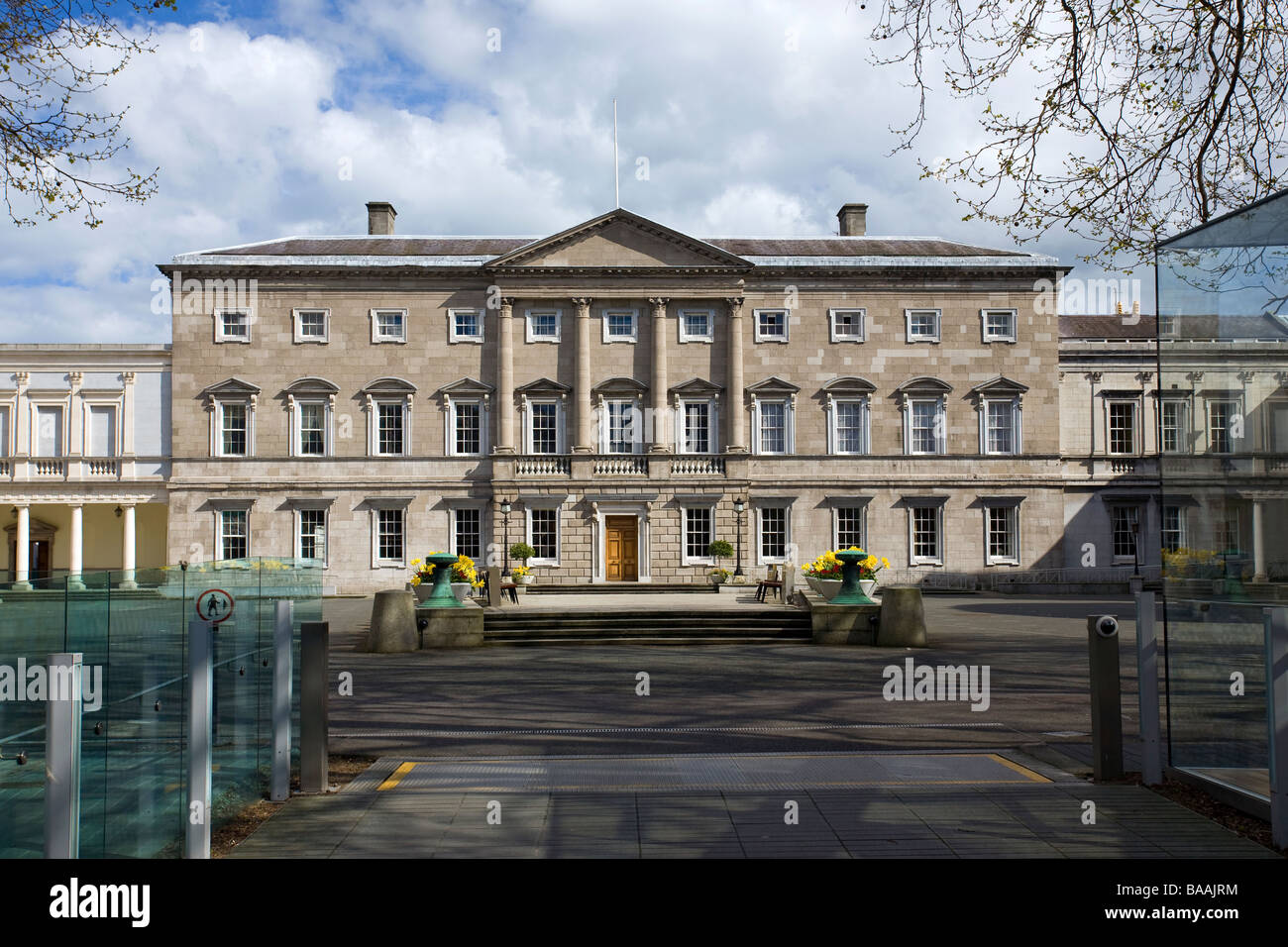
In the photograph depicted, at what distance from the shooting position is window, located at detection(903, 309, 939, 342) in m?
44.0

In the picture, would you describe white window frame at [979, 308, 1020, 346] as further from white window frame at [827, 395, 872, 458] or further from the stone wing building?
white window frame at [827, 395, 872, 458]

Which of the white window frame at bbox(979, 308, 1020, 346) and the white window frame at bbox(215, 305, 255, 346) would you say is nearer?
the white window frame at bbox(215, 305, 255, 346)

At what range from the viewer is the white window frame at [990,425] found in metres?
43.7

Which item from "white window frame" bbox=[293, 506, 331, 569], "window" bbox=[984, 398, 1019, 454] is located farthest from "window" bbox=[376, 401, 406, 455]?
"window" bbox=[984, 398, 1019, 454]

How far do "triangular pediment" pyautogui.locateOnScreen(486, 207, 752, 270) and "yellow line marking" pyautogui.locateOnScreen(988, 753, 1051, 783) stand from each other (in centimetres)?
3421

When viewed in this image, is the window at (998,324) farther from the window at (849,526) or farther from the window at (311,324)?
the window at (311,324)

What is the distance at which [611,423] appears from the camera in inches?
1690

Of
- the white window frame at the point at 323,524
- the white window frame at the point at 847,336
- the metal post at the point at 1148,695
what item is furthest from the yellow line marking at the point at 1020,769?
the white window frame at the point at 323,524

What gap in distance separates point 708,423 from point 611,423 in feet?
13.2

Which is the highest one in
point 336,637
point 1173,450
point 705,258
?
point 705,258
